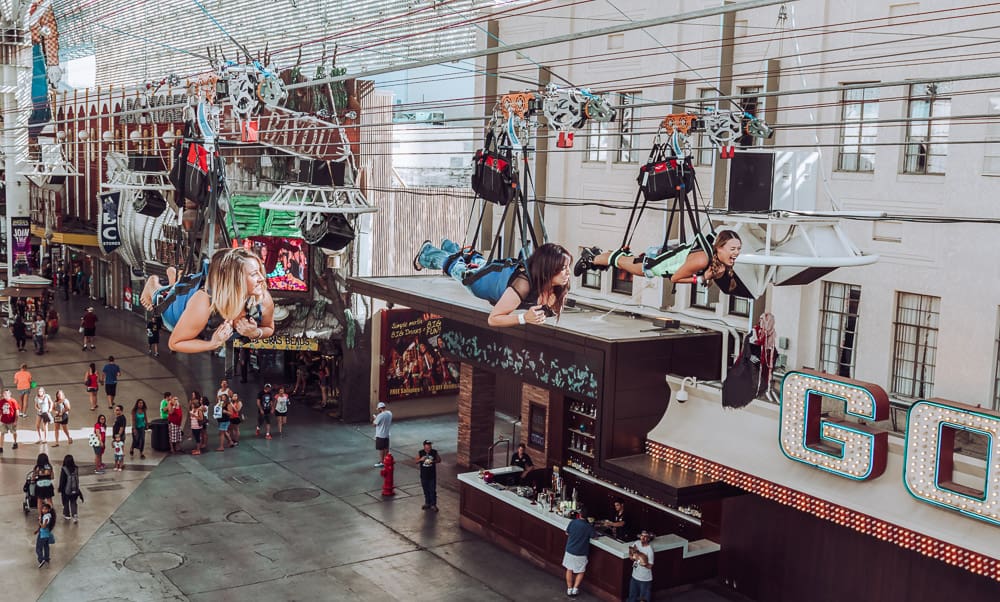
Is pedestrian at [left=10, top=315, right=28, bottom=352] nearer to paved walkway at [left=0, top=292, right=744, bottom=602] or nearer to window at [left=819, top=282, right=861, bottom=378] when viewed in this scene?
paved walkway at [left=0, top=292, right=744, bottom=602]

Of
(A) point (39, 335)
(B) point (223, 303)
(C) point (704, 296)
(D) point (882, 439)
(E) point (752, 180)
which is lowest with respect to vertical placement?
(A) point (39, 335)

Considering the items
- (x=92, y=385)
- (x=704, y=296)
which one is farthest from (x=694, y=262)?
(x=92, y=385)

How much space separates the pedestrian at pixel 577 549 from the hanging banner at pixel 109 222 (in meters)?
26.3

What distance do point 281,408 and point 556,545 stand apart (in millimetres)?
11354

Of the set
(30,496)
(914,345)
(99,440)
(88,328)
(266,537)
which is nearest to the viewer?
(914,345)

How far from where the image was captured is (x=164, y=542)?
19.6 meters

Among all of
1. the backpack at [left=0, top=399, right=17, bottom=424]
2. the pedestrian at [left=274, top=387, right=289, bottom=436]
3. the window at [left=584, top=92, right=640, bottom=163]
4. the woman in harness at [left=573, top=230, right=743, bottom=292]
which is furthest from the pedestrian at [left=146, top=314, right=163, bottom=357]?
the woman in harness at [left=573, top=230, right=743, bottom=292]

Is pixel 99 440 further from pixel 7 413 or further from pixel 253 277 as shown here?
pixel 253 277

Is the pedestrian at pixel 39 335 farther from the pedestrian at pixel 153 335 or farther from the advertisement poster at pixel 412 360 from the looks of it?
the advertisement poster at pixel 412 360

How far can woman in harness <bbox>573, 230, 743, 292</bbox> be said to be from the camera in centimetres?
1129

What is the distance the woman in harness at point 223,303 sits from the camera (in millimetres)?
10180

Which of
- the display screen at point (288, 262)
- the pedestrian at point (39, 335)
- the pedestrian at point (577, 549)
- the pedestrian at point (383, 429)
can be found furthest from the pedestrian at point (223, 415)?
the pedestrian at point (39, 335)

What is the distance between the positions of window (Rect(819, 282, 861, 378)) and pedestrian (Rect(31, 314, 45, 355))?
28965mm

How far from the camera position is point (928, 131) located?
52.5ft
